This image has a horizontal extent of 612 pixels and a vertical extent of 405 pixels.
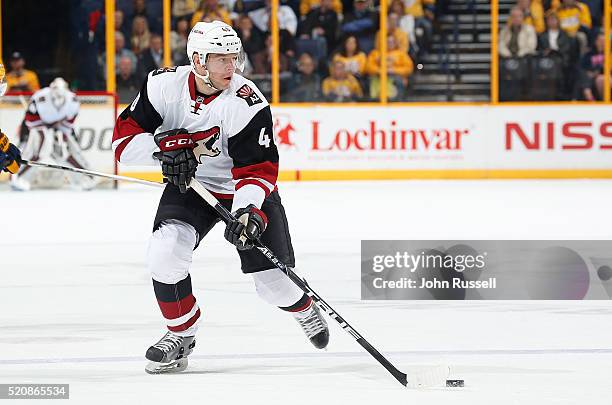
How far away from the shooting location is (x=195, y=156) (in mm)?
4023

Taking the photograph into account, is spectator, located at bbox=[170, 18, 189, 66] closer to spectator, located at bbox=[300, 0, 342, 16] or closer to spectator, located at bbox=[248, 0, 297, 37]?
spectator, located at bbox=[248, 0, 297, 37]

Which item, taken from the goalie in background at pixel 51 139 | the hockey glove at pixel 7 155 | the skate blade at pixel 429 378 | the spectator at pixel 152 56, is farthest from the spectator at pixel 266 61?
the skate blade at pixel 429 378

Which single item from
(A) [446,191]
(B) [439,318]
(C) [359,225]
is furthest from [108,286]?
(A) [446,191]

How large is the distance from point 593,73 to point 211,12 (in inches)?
138

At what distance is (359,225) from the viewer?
830cm

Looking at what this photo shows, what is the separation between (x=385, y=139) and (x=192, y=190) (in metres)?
8.33

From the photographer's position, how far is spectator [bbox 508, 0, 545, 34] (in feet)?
41.4

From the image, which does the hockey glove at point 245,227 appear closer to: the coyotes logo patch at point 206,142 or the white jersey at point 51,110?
the coyotes logo patch at point 206,142

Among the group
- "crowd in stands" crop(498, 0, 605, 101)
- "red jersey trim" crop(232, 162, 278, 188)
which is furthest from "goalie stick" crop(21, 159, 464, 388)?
"crowd in stands" crop(498, 0, 605, 101)

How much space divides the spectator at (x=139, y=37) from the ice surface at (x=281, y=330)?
427cm

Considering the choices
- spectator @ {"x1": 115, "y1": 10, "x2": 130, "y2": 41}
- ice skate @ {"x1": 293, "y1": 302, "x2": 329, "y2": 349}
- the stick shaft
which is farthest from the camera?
spectator @ {"x1": 115, "y1": 10, "x2": 130, "y2": 41}

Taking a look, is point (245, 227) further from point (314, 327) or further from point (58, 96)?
point (58, 96)

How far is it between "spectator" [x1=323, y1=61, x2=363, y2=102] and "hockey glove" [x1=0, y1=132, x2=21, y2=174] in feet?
24.9

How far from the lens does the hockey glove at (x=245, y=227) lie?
3896 millimetres
